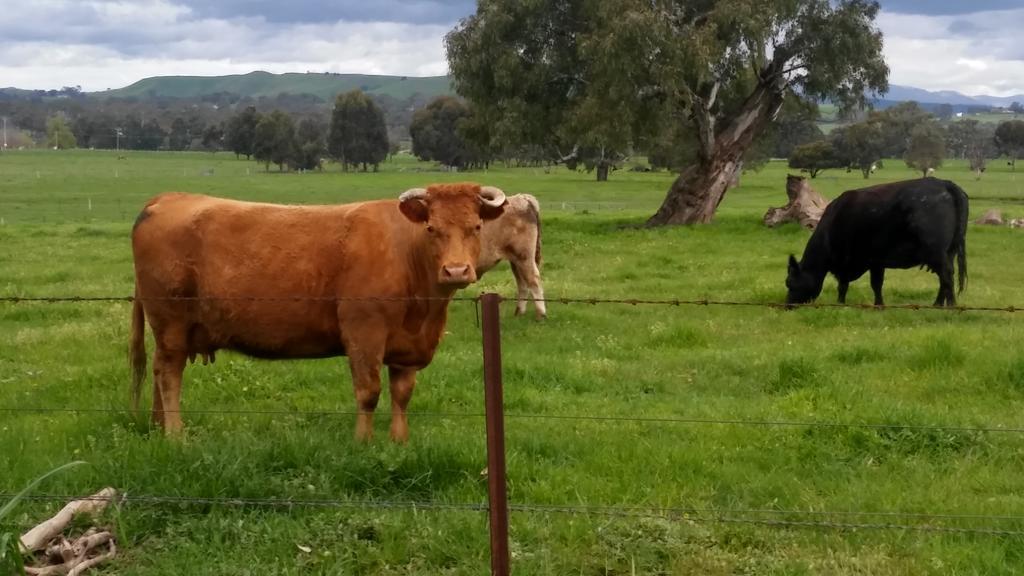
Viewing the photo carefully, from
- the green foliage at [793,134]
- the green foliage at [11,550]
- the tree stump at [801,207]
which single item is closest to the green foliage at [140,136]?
the green foliage at [793,134]

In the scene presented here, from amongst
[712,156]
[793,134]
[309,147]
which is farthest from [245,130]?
[712,156]

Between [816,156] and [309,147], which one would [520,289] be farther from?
[309,147]

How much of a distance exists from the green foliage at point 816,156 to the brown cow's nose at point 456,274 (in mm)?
85950

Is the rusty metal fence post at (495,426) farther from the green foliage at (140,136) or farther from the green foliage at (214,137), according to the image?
the green foliage at (140,136)

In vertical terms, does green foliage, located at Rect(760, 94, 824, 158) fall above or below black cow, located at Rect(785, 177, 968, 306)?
above

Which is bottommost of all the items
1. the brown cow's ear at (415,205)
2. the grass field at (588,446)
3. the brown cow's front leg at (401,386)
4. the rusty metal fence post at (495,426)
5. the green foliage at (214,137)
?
the grass field at (588,446)

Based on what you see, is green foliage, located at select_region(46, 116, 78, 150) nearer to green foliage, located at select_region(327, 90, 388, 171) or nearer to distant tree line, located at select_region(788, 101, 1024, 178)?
green foliage, located at select_region(327, 90, 388, 171)

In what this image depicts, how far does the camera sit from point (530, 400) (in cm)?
924

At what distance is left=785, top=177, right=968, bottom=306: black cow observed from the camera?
1575cm

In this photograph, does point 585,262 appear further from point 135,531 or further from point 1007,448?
point 135,531

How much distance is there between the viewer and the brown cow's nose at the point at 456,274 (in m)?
7.29

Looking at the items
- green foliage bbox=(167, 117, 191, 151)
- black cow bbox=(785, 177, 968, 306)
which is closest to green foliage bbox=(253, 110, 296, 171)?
green foliage bbox=(167, 117, 191, 151)

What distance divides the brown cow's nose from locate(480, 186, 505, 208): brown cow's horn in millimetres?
702

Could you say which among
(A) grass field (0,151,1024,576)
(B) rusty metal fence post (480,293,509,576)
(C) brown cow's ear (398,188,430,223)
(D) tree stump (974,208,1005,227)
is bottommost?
(D) tree stump (974,208,1005,227)
